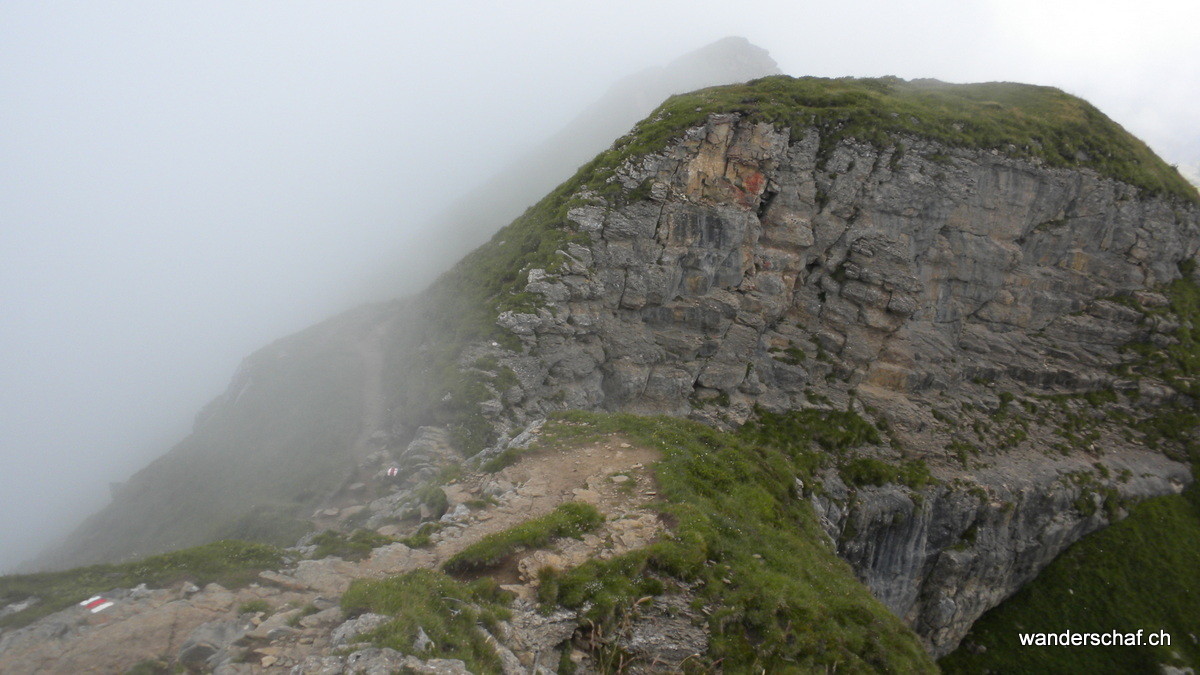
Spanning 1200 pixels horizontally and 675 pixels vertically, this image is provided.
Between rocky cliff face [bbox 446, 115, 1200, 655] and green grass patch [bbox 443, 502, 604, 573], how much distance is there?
18723mm

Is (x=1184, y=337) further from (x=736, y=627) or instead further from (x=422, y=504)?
(x=422, y=504)

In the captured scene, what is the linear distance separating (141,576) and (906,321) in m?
49.3

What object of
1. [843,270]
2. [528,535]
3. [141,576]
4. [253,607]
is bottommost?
[843,270]

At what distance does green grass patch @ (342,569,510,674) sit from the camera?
995cm

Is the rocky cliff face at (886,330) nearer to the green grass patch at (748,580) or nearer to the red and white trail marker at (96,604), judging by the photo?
the green grass patch at (748,580)

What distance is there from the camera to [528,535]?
48.5ft

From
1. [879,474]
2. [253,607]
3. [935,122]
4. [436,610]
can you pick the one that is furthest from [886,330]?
[253,607]

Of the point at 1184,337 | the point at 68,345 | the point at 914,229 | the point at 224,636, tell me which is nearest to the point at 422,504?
the point at 224,636

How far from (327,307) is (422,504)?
14161cm

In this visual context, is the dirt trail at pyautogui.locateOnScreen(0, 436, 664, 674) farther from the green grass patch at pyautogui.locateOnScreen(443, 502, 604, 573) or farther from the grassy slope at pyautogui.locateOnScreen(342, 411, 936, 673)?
the grassy slope at pyautogui.locateOnScreen(342, 411, 936, 673)

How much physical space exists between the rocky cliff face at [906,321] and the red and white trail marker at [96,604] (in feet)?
77.5

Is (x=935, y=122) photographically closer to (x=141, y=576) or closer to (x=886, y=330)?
(x=886, y=330)

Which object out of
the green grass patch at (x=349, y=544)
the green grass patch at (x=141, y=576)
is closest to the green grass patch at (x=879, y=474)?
the green grass patch at (x=349, y=544)

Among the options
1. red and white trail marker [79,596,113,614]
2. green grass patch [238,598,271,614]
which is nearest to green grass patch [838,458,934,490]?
green grass patch [238,598,271,614]
